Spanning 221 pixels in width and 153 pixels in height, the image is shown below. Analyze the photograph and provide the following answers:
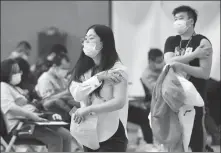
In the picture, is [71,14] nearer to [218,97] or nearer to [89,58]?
[218,97]

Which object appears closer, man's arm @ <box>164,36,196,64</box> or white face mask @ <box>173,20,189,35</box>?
man's arm @ <box>164,36,196,64</box>

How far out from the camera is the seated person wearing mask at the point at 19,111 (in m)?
5.92

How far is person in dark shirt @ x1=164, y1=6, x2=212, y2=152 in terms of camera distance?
4359 millimetres

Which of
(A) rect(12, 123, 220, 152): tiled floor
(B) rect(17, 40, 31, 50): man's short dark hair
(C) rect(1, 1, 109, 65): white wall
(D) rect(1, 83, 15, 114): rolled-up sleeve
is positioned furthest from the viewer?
(C) rect(1, 1, 109, 65): white wall

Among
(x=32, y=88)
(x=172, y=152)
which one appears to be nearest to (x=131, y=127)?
(x=32, y=88)

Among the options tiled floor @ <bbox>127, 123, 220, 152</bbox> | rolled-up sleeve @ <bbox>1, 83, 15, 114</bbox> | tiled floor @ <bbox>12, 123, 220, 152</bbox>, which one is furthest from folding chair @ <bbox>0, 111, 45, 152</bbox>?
tiled floor @ <bbox>127, 123, 220, 152</bbox>

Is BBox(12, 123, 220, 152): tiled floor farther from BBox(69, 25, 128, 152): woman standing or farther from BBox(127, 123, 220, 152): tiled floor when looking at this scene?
BBox(69, 25, 128, 152): woman standing

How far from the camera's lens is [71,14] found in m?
10.1

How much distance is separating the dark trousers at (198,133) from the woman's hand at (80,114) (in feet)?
3.06

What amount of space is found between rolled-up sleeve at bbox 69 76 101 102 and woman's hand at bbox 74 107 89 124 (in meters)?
0.10

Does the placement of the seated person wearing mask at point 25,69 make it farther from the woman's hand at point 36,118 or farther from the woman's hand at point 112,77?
the woman's hand at point 112,77

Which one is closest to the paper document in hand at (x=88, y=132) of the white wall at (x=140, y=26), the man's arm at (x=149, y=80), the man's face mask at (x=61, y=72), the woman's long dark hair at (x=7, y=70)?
the woman's long dark hair at (x=7, y=70)

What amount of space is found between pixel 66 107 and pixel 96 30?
2.46 metres

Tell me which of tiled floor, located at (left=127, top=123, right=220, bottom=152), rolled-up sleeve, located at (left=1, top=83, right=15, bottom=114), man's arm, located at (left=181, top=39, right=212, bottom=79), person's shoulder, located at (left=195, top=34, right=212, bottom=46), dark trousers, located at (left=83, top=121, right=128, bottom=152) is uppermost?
person's shoulder, located at (left=195, top=34, right=212, bottom=46)
